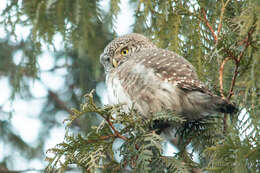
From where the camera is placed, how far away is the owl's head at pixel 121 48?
3.79m

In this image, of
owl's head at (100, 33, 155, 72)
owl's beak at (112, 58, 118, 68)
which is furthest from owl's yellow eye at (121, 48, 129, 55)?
owl's beak at (112, 58, 118, 68)

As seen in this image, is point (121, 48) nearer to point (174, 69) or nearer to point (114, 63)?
point (114, 63)

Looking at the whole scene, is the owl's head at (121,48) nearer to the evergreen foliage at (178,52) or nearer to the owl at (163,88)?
the evergreen foliage at (178,52)

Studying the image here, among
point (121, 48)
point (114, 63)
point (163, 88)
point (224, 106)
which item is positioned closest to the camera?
point (224, 106)

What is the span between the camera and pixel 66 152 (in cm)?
206

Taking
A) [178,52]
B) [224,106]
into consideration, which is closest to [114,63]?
[178,52]

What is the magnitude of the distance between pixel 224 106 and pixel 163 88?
0.58 metres

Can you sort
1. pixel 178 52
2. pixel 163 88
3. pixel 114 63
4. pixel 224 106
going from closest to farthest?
pixel 224 106, pixel 163 88, pixel 178 52, pixel 114 63

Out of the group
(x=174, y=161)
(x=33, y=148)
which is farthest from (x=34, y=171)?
(x=174, y=161)

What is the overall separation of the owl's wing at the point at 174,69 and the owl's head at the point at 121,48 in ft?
2.02

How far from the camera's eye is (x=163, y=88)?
2779 millimetres

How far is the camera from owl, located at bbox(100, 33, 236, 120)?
8.61 ft

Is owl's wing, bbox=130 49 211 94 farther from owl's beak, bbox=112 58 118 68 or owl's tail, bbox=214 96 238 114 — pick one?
owl's beak, bbox=112 58 118 68

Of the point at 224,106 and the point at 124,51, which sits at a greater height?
the point at 124,51
